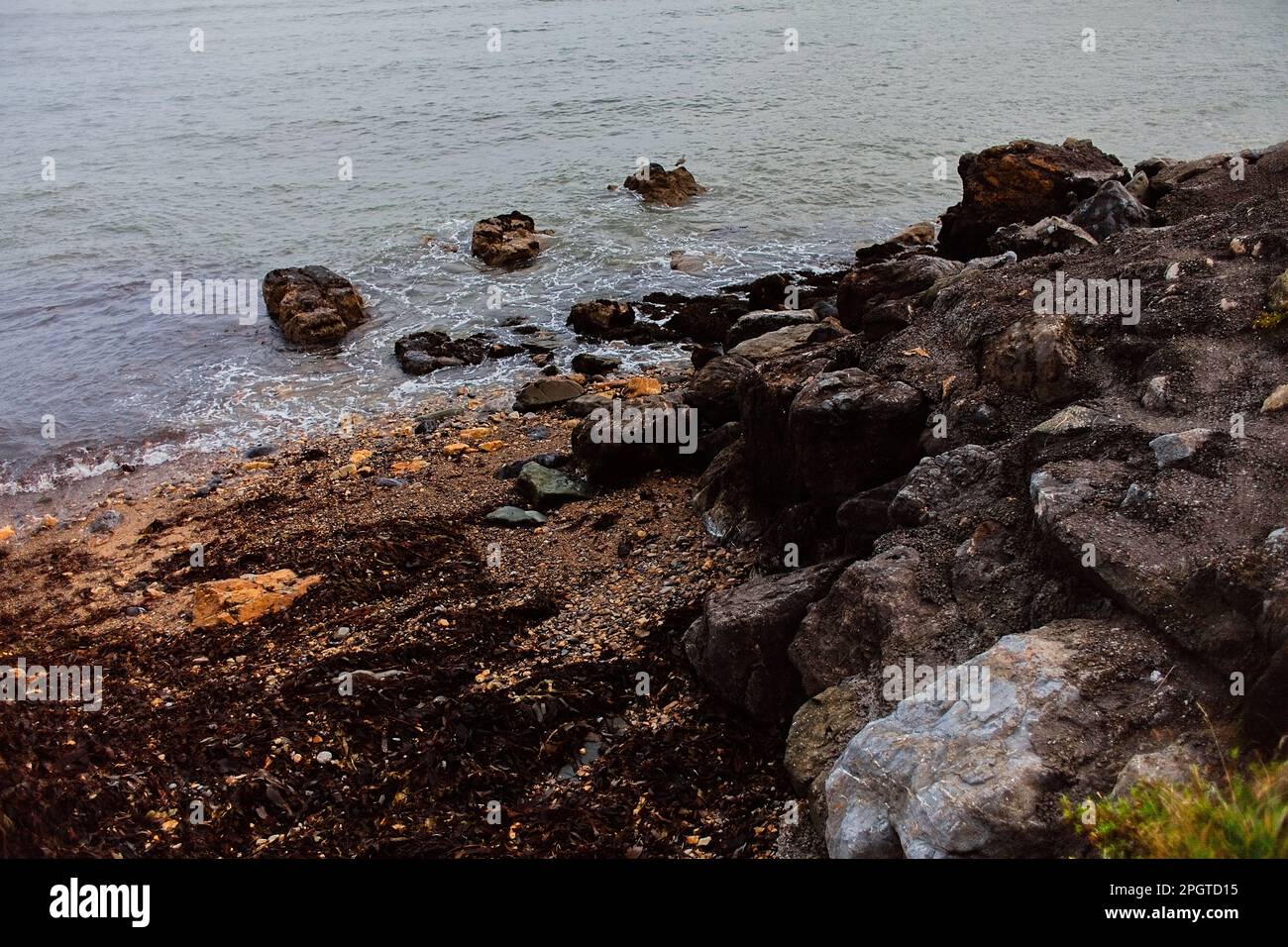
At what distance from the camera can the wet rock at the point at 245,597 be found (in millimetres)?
9945

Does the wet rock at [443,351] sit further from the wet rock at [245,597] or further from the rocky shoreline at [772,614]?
the wet rock at [245,597]

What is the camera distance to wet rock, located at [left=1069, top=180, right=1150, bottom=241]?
15.7m

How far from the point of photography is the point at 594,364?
1716cm

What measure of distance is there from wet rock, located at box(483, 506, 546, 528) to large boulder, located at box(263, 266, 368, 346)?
32.1ft

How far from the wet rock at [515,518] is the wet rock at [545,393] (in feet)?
14.3

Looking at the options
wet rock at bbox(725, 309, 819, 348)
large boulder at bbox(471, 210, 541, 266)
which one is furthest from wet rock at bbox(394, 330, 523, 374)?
large boulder at bbox(471, 210, 541, 266)

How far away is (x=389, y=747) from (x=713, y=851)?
2.83m

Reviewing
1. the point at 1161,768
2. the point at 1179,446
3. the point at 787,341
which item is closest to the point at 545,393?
the point at 787,341

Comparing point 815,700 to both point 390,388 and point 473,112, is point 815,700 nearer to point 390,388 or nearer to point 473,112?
point 390,388

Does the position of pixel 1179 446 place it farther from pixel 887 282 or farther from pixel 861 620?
pixel 887 282

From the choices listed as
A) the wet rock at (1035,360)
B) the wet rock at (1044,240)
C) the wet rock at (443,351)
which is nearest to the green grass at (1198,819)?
the wet rock at (1035,360)

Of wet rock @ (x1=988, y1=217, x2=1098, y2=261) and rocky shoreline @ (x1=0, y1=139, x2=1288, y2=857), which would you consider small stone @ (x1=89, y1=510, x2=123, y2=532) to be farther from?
wet rock @ (x1=988, y1=217, x2=1098, y2=261)

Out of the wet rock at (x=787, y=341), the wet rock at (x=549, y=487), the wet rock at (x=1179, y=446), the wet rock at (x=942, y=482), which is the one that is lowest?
the wet rock at (x=549, y=487)
